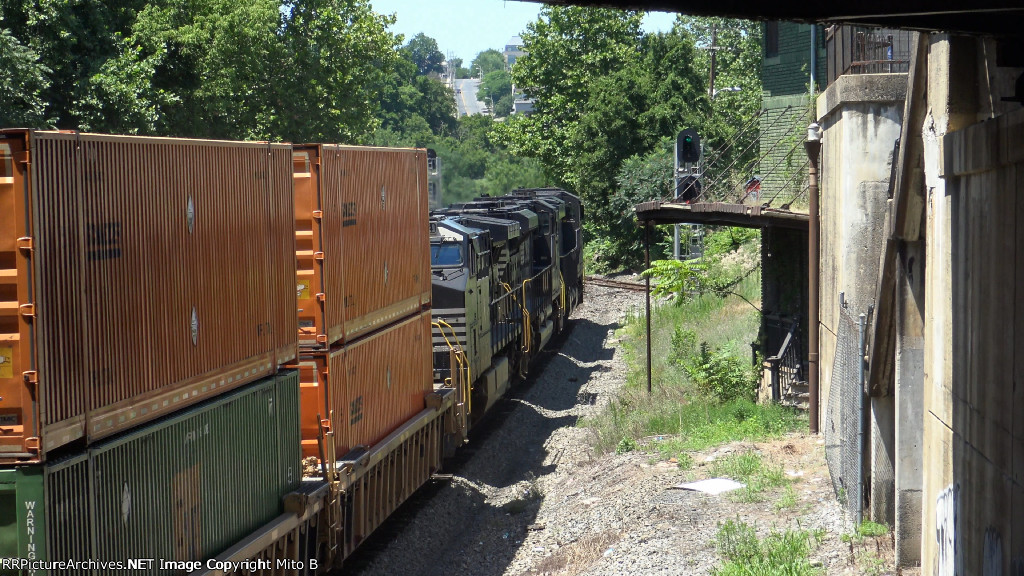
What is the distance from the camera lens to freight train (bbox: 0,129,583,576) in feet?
19.5

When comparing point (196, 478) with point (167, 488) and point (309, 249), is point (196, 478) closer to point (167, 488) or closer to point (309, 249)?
point (167, 488)

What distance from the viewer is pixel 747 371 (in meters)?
17.9

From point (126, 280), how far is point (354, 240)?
4513mm

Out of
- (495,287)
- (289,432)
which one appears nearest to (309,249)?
(289,432)

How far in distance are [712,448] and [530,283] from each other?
8.85 m

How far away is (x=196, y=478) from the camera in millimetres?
7695

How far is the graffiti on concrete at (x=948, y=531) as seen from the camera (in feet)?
23.4

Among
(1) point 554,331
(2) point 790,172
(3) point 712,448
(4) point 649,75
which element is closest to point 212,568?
(3) point 712,448

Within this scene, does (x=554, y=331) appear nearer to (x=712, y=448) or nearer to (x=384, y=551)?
(x=712, y=448)

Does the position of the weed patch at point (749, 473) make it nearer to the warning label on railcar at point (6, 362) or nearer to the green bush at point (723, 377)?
the green bush at point (723, 377)

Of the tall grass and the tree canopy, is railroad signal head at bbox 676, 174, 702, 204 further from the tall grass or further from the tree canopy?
the tree canopy

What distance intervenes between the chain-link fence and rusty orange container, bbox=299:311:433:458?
5123 mm

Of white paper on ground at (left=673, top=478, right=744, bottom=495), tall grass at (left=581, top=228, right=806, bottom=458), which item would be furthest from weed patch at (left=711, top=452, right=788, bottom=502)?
tall grass at (left=581, top=228, right=806, bottom=458)

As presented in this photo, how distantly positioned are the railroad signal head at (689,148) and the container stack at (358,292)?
10.4 metres
